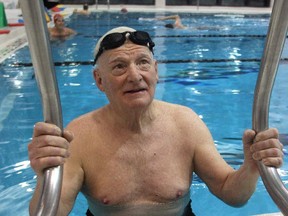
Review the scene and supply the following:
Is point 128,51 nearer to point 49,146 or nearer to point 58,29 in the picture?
point 49,146

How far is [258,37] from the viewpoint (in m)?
10.4

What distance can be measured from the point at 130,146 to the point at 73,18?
12847 millimetres

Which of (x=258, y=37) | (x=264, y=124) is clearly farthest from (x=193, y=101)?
(x=258, y=37)

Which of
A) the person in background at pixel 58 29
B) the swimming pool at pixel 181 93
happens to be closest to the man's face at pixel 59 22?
the person in background at pixel 58 29

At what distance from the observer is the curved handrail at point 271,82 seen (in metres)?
0.92

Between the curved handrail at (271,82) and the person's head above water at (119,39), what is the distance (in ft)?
2.70

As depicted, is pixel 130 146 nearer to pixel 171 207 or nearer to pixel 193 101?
pixel 171 207

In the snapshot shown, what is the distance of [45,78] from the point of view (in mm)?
906

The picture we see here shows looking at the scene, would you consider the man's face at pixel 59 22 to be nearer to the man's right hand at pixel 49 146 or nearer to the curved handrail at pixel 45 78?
the man's right hand at pixel 49 146

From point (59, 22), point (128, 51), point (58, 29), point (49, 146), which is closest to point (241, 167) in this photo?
point (128, 51)

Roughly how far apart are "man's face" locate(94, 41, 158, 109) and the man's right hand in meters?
0.58

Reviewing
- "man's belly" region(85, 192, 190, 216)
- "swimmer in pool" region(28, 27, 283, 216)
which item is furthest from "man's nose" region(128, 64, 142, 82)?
"man's belly" region(85, 192, 190, 216)

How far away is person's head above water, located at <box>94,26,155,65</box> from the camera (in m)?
1.80

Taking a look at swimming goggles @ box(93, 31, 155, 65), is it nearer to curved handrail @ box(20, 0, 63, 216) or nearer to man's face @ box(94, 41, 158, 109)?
man's face @ box(94, 41, 158, 109)
